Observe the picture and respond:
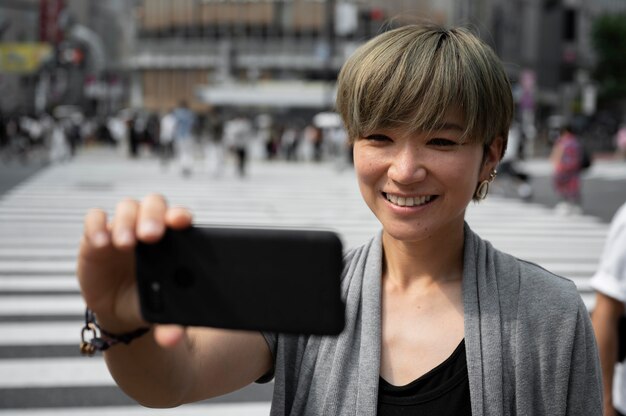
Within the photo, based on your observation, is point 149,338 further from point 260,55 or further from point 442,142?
point 260,55

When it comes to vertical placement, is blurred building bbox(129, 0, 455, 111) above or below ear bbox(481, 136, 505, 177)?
below

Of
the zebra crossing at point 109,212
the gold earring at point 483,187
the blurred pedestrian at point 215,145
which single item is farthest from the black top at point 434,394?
the blurred pedestrian at point 215,145

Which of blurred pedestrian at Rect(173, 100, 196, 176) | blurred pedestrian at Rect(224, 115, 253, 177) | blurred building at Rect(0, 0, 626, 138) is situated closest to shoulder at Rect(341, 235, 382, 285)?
blurred pedestrian at Rect(173, 100, 196, 176)

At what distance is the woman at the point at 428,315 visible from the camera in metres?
1.68

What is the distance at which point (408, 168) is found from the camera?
5.51 ft

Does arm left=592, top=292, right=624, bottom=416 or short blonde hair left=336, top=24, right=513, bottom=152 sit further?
arm left=592, top=292, right=624, bottom=416

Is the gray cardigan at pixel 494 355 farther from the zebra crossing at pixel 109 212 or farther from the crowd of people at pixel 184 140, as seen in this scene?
the crowd of people at pixel 184 140

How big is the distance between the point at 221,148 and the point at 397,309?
22299 mm

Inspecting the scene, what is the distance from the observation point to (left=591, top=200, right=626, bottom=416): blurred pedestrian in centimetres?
259

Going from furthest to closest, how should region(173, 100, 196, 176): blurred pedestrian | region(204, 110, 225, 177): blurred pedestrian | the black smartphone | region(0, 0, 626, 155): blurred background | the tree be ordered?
the tree, region(0, 0, 626, 155): blurred background, region(204, 110, 225, 177): blurred pedestrian, region(173, 100, 196, 176): blurred pedestrian, the black smartphone

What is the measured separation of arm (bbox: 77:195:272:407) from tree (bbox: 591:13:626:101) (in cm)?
Result: 6965

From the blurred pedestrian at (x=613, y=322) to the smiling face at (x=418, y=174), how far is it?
1016mm

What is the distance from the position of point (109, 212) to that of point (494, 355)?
13.6m

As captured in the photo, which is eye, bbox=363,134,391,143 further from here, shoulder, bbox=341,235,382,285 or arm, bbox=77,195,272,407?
arm, bbox=77,195,272,407
